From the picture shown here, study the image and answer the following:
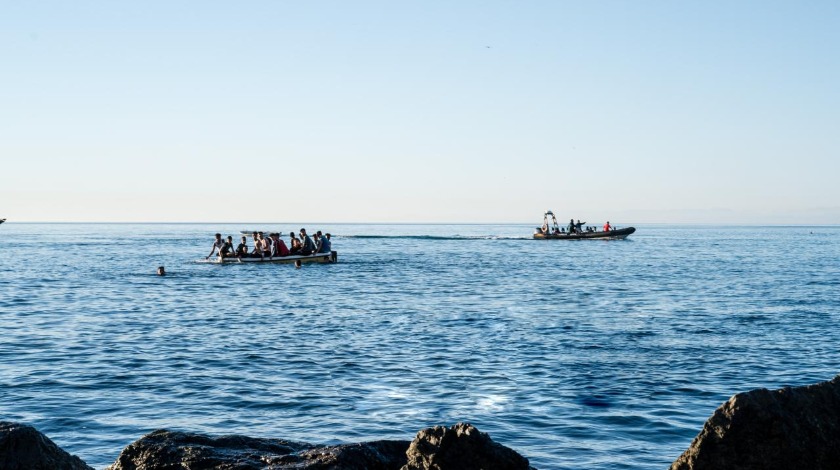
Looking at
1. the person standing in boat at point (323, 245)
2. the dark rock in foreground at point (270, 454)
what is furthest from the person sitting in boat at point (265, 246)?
the dark rock in foreground at point (270, 454)

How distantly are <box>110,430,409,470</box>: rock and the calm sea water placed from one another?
328 centimetres

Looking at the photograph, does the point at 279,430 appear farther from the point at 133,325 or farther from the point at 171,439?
the point at 133,325

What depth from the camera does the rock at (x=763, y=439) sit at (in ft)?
20.9

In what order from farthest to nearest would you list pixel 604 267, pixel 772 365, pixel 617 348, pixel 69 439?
1. pixel 604 267
2. pixel 617 348
3. pixel 772 365
4. pixel 69 439

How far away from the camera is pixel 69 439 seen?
11148mm

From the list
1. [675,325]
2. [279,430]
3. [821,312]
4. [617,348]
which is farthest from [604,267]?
[279,430]

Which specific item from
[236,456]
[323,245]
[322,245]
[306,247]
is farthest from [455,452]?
[323,245]

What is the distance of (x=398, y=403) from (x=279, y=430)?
7.53ft

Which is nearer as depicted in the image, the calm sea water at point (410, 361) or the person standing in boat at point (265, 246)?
the calm sea water at point (410, 361)

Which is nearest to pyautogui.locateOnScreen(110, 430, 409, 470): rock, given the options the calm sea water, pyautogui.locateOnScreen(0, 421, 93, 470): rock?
pyautogui.locateOnScreen(0, 421, 93, 470): rock

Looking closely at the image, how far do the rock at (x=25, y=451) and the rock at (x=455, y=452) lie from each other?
272cm

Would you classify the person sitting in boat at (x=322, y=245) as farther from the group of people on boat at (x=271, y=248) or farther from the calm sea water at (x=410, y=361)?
the calm sea water at (x=410, y=361)

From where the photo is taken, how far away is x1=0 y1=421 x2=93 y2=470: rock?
6.30 metres

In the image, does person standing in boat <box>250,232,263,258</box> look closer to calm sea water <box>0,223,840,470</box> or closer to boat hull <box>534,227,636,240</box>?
calm sea water <box>0,223,840,470</box>
